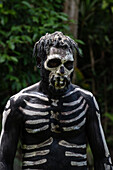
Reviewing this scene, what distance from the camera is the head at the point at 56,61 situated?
4.50 ft

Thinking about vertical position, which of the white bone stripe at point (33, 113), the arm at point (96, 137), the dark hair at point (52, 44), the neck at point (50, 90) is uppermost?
the dark hair at point (52, 44)

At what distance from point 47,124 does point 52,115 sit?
0.04 m

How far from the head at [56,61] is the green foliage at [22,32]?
1.34m

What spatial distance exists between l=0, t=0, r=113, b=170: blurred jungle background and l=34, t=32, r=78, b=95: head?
55 centimetres

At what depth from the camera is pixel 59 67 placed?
1.38 metres

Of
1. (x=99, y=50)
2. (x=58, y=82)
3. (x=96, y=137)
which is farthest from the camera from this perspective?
(x=99, y=50)

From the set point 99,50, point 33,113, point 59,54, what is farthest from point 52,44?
point 99,50

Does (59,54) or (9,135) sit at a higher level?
(59,54)

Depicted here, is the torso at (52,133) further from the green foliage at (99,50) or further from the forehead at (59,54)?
the green foliage at (99,50)

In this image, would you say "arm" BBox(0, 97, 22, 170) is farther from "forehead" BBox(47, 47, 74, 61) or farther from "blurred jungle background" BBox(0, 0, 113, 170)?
"blurred jungle background" BBox(0, 0, 113, 170)

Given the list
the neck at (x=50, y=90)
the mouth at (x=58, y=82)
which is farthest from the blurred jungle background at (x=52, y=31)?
the mouth at (x=58, y=82)

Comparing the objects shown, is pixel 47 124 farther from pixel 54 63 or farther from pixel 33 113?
pixel 54 63

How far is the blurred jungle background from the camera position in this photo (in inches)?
111

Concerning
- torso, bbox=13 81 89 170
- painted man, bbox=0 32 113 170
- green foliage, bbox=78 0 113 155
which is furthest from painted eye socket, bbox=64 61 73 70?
green foliage, bbox=78 0 113 155
